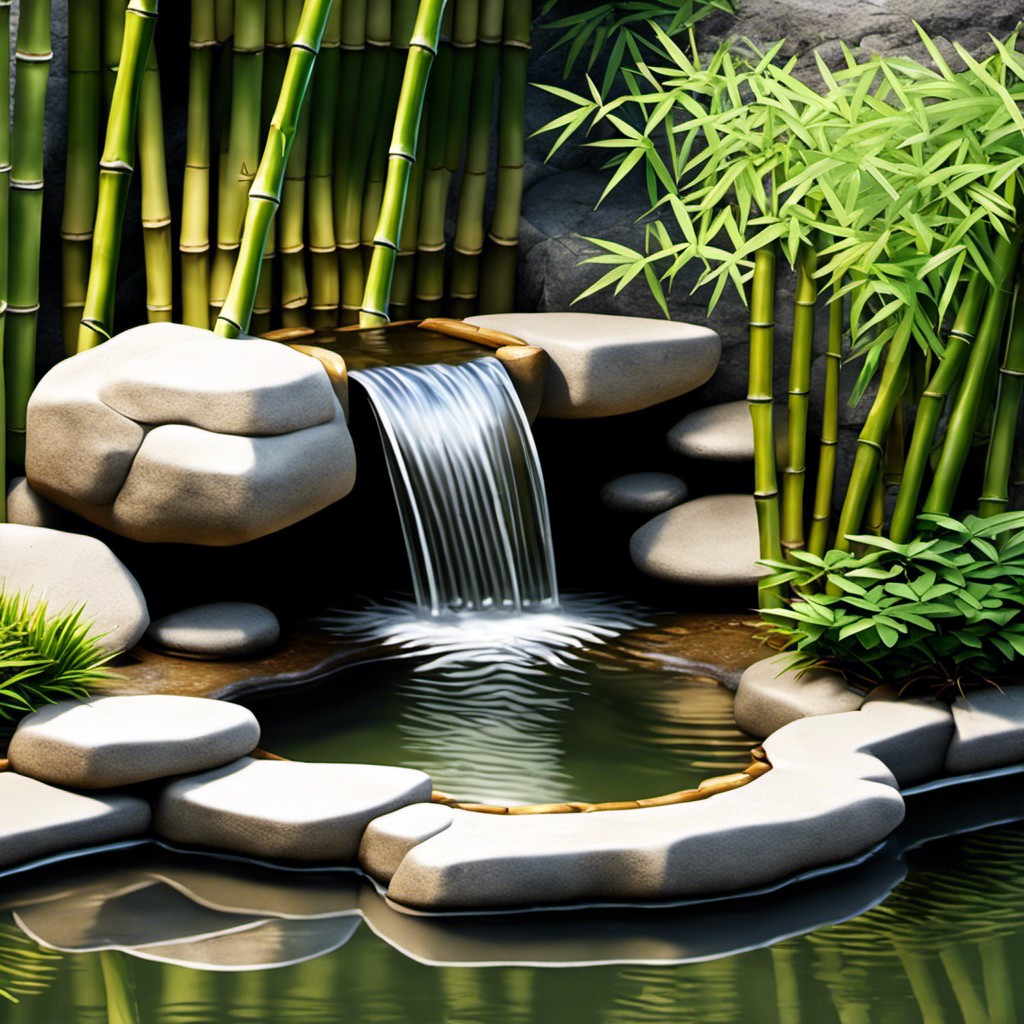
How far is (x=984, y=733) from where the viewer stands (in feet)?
16.4

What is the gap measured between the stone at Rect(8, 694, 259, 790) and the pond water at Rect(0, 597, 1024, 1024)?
217 mm

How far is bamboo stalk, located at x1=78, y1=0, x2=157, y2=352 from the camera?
19.2ft

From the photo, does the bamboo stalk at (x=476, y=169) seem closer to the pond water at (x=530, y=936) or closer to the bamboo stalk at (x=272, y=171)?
the bamboo stalk at (x=272, y=171)

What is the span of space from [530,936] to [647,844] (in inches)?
14.0

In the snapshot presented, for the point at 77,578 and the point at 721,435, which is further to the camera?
the point at 721,435

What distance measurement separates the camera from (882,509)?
5527mm

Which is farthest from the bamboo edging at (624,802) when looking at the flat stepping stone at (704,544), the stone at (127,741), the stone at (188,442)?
the flat stepping stone at (704,544)

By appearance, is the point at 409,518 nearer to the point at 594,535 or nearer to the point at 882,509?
the point at 594,535

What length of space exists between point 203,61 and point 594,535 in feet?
7.28

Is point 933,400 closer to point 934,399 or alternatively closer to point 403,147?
point 934,399

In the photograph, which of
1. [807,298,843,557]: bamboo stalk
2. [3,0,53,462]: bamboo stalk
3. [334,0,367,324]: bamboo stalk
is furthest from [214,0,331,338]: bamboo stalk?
[807,298,843,557]: bamboo stalk

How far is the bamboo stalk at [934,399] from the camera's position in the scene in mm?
5129

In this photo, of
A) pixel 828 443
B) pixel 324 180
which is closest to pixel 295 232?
pixel 324 180

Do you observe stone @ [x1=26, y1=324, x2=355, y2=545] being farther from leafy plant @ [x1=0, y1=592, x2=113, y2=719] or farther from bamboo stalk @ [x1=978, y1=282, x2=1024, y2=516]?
bamboo stalk @ [x1=978, y1=282, x2=1024, y2=516]
